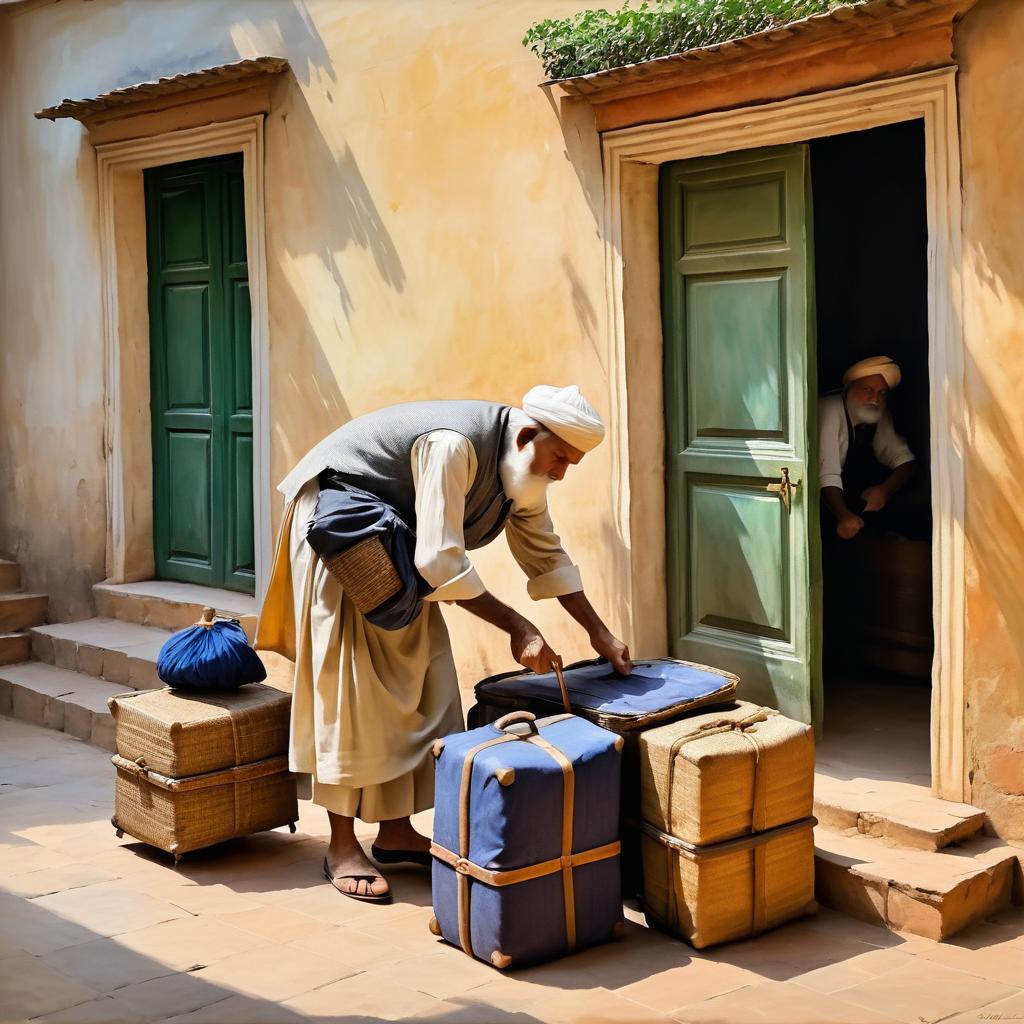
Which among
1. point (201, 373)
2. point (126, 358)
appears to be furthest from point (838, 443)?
point (126, 358)

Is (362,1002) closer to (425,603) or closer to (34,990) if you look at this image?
(34,990)

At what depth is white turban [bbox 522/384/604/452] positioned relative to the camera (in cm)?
438

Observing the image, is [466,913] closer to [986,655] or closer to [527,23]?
[986,655]

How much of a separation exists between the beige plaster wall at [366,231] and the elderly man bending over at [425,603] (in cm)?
122

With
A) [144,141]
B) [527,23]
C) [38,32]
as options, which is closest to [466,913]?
[527,23]

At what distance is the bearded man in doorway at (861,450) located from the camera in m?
6.05

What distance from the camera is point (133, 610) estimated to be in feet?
25.4

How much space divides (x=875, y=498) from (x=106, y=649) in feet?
12.6

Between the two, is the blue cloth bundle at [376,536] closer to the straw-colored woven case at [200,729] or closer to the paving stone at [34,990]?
the straw-colored woven case at [200,729]

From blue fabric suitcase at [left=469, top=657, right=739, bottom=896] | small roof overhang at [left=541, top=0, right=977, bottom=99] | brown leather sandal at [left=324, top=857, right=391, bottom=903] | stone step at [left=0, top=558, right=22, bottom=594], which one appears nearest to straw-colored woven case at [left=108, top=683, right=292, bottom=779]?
brown leather sandal at [left=324, top=857, right=391, bottom=903]

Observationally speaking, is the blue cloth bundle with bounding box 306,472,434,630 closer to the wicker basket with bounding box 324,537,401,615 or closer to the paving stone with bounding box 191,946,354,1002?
the wicker basket with bounding box 324,537,401,615

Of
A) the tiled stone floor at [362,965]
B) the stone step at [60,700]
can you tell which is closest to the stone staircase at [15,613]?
the stone step at [60,700]

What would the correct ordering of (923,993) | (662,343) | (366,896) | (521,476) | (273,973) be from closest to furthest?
(923,993)
(273,973)
(521,476)
(366,896)
(662,343)

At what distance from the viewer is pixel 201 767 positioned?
486 cm
